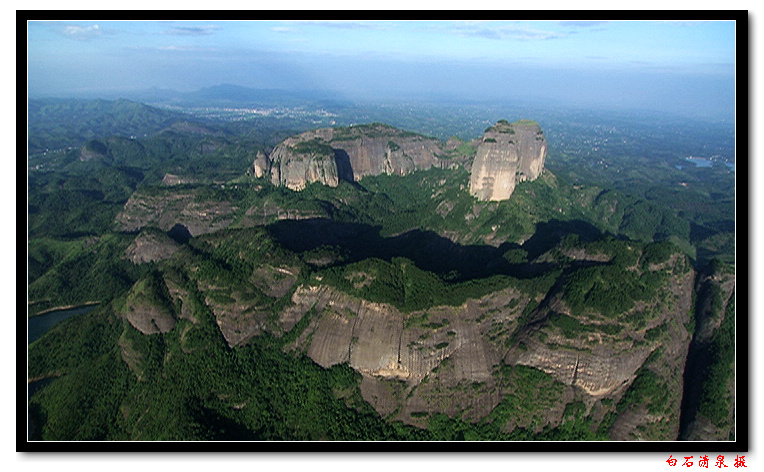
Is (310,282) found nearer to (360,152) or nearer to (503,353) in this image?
(503,353)

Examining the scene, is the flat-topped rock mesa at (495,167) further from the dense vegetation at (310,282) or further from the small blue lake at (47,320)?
the small blue lake at (47,320)

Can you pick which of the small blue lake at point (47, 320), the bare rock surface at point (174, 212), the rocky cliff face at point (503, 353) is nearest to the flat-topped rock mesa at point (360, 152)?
the bare rock surface at point (174, 212)

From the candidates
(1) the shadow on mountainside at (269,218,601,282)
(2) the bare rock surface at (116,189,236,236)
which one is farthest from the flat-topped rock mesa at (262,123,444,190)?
(1) the shadow on mountainside at (269,218,601,282)

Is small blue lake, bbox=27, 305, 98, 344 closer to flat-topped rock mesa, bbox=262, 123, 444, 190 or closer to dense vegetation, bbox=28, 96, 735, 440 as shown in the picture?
dense vegetation, bbox=28, 96, 735, 440

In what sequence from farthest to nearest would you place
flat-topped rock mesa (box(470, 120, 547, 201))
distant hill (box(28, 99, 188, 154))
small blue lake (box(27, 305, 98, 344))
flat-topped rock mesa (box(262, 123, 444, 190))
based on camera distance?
distant hill (box(28, 99, 188, 154)) → flat-topped rock mesa (box(262, 123, 444, 190)) → flat-topped rock mesa (box(470, 120, 547, 201)) → small blue lake (box(27, 305, 98, 344))

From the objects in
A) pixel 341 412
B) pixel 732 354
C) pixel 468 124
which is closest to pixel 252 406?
pixel 341 412
